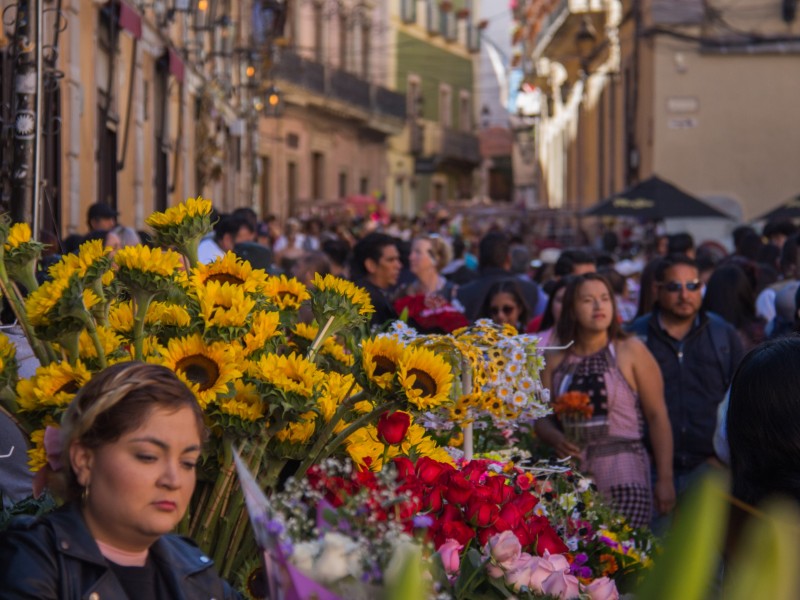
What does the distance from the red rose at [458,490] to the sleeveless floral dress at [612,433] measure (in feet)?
10.6

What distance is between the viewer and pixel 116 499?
2465 millimetres

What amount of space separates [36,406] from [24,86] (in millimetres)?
4647

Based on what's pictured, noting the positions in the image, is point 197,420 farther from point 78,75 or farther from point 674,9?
point 674,9

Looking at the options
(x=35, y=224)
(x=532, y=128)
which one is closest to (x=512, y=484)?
(x=35, y=224)

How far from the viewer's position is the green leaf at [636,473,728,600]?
1189 millimetres

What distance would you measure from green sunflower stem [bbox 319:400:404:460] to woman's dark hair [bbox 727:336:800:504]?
0.82 metres

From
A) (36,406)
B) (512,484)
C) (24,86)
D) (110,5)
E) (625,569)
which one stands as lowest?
(625,569)

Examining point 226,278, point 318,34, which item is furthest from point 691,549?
point 318,34

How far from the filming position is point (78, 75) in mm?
13258

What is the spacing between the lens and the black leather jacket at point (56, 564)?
2.43m

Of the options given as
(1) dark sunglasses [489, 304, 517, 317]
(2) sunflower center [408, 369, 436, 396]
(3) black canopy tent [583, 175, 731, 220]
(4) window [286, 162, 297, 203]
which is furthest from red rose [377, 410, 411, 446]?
(4) window [286, 162, 297, 203]

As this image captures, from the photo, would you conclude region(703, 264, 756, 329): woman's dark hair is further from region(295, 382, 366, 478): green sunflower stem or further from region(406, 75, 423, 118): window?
region(406, 75, 423, 118): window

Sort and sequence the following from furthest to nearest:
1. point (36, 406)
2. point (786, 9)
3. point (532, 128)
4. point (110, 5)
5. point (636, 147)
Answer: point (532, 128)
point (636, 147)
point (786, 9)
point (110, 5)
point (36, 406)

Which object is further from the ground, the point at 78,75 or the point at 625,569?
the point at 78,75
